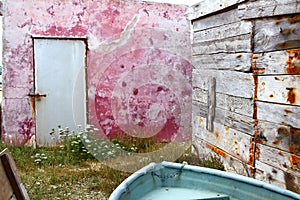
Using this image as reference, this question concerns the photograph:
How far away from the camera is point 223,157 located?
4898 mm

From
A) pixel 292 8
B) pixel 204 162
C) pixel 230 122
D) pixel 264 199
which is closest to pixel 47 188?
pixel 204 162

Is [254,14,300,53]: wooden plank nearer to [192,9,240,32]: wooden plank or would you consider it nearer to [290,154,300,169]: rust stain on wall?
[192,9,240,32]: wooden plank

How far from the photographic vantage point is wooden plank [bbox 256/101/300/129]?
3.43 metres

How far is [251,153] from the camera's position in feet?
13.7

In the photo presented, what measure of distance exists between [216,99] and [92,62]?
11.1 feet

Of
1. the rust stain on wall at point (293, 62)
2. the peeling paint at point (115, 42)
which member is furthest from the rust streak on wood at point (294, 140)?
the peeling paint at point (115, 42)

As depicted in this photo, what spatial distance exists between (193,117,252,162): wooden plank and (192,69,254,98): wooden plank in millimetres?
504

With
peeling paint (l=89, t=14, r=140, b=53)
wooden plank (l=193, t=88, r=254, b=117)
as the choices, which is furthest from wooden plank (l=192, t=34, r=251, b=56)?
peeling paint (l=89, t=14, r=140, b=53)

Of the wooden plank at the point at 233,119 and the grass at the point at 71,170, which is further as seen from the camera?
the grass at the point at 71,170

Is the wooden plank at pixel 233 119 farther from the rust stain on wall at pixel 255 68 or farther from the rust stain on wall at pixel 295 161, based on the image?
the rust stain on wall at pixel 295 161

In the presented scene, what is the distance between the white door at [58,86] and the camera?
7.25 metres

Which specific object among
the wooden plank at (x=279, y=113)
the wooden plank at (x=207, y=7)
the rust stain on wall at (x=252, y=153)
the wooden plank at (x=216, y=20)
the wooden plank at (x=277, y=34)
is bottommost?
the rust stain on wall at (x=252, y=153)

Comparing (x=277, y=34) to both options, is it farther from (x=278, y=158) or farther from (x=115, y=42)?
(x=115, y=42)

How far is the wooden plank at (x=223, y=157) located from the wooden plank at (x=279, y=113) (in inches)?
28.0
